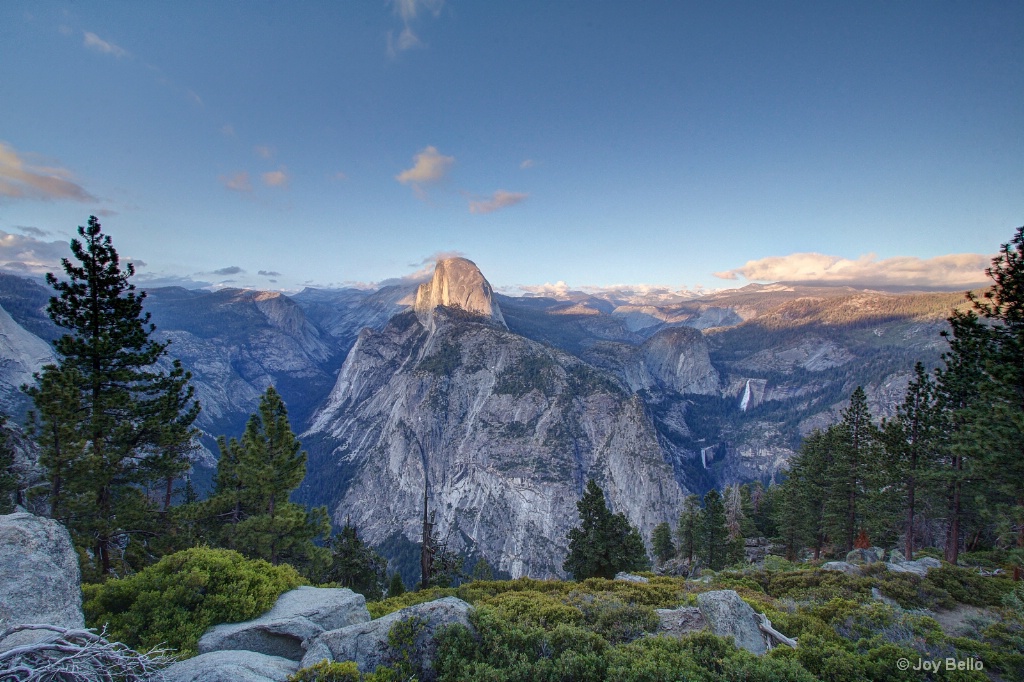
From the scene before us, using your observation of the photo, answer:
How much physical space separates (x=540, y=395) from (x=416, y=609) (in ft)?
515

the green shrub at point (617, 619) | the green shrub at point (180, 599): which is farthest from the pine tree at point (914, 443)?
the green shrub at point (180, 599)

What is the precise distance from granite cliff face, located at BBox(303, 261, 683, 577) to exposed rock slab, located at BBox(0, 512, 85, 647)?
418ft

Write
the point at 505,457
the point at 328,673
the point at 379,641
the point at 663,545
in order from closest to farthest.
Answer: the point at 328,673, the point at 379,641, the point at 663,545, the point at 505,457

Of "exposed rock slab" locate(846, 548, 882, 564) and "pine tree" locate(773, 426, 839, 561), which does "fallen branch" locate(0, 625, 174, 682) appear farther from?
"pine tree" locate(773, 426, 839, 561)

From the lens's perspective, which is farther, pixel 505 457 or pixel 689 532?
pixel 505 457

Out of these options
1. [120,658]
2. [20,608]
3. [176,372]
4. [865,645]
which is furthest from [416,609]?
[176,372]

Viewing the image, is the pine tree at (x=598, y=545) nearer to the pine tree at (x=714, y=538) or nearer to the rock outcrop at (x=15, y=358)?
the pine tree at (x=714, y=538)

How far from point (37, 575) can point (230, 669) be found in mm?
6503

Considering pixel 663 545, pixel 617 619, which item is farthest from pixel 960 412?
pixel 663 545

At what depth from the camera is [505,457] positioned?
504ft

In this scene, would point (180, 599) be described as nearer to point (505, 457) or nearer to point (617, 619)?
point (617, 619)

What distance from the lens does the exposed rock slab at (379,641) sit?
10.4 metres

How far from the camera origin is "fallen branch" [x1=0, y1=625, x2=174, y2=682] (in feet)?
17.4

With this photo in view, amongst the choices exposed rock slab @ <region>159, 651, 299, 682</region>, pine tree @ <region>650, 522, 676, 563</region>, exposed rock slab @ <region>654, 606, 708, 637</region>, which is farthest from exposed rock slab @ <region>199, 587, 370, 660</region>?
pine tree @ <region>650, 522, 676, 563</region>
